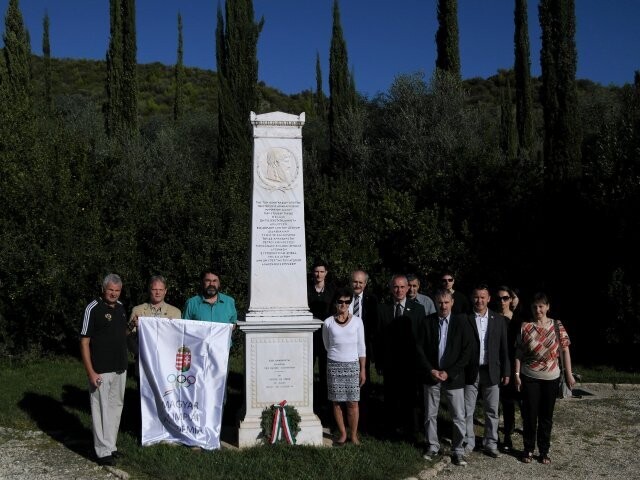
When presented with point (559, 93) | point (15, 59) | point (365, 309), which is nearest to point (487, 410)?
point (365, 309)

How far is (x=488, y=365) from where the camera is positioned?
22.5ft

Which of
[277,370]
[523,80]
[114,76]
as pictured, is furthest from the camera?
[523,80]

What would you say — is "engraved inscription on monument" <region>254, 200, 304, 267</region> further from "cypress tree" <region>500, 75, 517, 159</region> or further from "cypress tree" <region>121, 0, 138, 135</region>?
"cypress tree" <region>500, 75, 517, 159</region>

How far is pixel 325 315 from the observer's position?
321 inches

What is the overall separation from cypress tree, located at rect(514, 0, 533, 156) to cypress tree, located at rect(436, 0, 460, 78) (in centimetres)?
Answer: 409

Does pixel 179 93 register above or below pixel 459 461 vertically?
above

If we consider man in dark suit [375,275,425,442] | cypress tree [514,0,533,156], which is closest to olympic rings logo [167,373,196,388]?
man in dark suit [375,275,425,442]

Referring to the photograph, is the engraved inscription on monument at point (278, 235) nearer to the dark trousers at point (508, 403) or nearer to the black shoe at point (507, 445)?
the dark trousers at point (508, 403)

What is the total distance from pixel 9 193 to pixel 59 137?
2105mm

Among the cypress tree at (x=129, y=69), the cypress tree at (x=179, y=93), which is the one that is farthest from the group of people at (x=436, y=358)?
the cypress tree at (x=179, y=93)

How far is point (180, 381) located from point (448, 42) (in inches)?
788

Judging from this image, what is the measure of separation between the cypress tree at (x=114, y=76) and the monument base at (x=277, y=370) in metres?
18.8

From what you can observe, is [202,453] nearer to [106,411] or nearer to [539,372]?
[106,411]

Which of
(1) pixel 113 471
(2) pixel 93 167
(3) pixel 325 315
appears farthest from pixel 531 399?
(2) pixel 93 167
